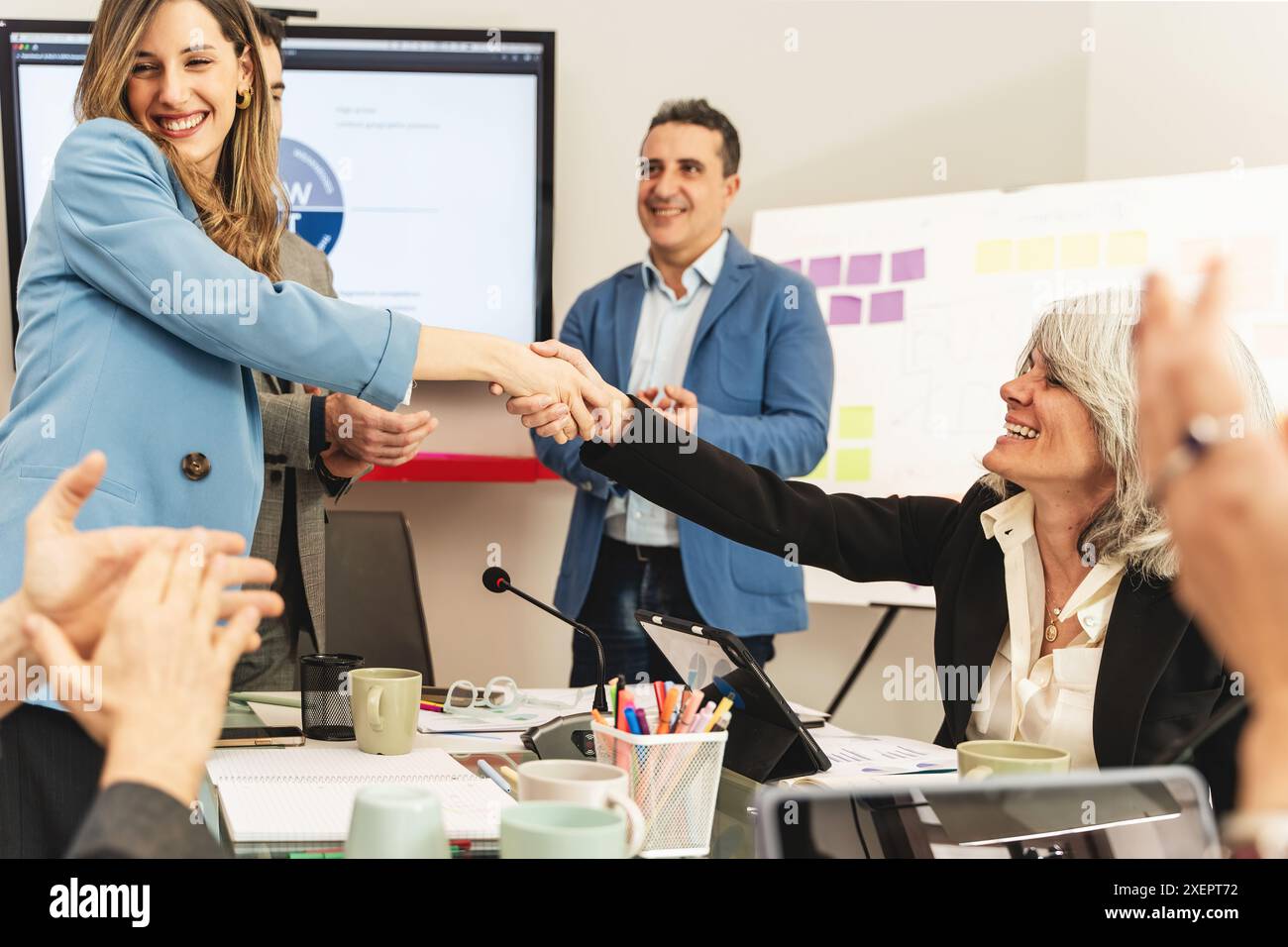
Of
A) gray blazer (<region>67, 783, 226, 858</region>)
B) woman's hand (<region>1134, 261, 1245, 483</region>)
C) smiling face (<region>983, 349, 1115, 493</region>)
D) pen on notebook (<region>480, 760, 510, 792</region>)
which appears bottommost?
pen on notebook (<region>480, 760, 510, 792</region>)

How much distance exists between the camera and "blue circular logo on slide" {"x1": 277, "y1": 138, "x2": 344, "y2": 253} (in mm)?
3088

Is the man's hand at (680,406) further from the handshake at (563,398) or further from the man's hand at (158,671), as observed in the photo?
the man's hand at (158,671)

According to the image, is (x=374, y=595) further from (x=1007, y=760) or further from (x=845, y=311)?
(x=1007, y=760)

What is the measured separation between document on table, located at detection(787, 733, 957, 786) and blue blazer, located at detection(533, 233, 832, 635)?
85 cm

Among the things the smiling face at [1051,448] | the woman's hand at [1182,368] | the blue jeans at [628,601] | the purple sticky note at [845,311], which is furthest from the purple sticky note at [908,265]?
the woman's hand at [1182,368]

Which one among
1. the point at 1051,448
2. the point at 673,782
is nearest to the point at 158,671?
the point at 673,782

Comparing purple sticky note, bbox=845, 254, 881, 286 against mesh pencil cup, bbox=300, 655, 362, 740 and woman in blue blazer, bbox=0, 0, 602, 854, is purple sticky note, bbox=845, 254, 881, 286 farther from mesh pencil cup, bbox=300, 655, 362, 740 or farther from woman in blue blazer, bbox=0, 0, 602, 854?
mesh pencil cup, bbox=300, 655, 362, 740

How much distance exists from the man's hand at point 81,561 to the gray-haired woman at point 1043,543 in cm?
87

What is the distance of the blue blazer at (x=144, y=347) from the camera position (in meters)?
1.20

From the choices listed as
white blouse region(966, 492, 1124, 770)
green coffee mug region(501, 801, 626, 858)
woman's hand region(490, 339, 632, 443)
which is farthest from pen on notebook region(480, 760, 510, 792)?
white blouse region(966, 492, 1124, 770)

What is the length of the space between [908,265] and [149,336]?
2.24 meters

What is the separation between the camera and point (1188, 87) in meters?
3.01
